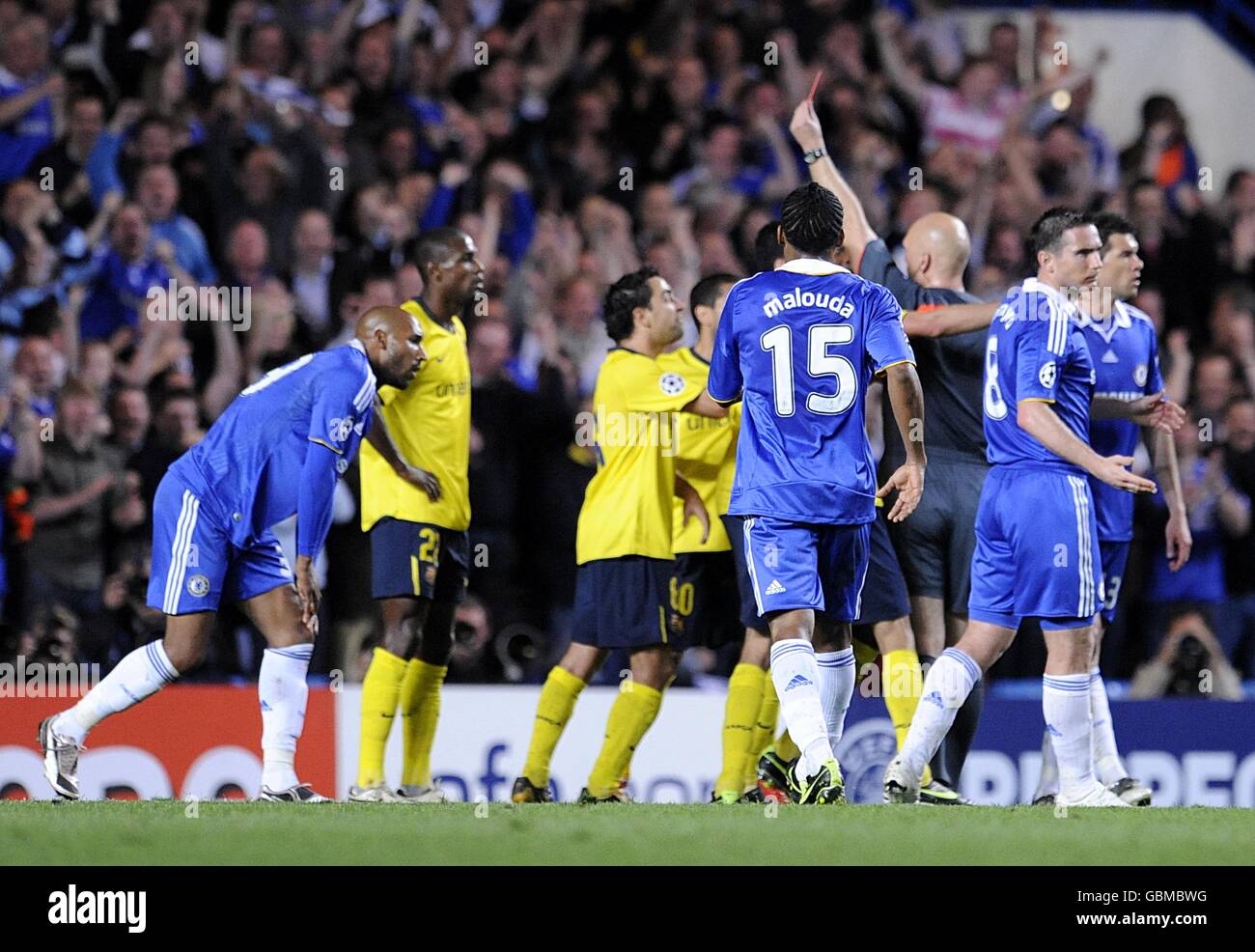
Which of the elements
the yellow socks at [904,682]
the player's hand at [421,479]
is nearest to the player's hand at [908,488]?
the yellow socks at [904,682]

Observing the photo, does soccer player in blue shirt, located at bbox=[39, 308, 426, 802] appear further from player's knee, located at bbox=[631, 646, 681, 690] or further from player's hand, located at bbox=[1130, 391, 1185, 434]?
player's hand, located at bbox=[1130, 391, 1185, 434]

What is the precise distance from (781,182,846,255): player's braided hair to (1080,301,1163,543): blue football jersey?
1758 mm

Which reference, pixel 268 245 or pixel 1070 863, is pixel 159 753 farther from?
pixel 1070 863

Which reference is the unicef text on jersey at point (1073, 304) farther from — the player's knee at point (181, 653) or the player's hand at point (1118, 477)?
the player's knee at point (181, 653)

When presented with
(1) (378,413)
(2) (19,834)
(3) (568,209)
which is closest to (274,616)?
(1) (378,413)

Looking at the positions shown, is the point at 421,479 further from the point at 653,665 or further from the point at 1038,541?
the point at 1038,541

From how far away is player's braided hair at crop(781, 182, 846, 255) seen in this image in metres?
7.23

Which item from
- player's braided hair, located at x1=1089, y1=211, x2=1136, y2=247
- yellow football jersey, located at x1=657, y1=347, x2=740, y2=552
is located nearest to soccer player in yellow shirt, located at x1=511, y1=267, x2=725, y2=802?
yellow football jersey, located at x1=657, y1=347, x2=740, y2=552

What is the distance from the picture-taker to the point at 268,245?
12672 mm

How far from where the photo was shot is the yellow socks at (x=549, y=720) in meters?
8.98

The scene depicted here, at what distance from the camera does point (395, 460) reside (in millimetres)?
8375

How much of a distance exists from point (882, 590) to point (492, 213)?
5.60 meters

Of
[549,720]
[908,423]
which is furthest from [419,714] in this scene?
[908,423]

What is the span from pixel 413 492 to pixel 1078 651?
3.12 metres
